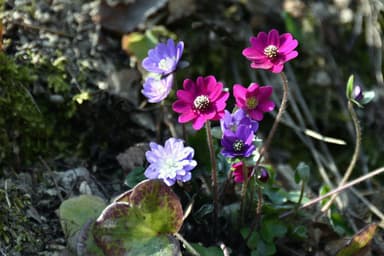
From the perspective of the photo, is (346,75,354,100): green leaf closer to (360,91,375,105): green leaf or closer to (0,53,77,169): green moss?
(360,91,375,105): green leaf

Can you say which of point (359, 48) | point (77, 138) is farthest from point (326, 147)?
point (77, 138)

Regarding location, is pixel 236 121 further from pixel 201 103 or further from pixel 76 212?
pixel 76 212

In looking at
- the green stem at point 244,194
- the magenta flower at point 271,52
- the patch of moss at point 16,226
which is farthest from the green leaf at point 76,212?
the magenta flower at point 271,52

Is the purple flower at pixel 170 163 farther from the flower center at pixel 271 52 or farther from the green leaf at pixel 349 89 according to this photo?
the green leaf at pixel 349 89

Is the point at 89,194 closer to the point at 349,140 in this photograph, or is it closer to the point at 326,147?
the point at 326,147

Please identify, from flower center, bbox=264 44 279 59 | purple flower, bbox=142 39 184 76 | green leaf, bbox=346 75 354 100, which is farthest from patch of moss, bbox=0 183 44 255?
green leaf, bbox=346 75 354 100

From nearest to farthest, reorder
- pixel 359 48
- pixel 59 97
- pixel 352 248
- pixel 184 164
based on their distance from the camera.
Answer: pixel 184 164 → pixel 352 248 → pixel 59 97 → pixel 359 48

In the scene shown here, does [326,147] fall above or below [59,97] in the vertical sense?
below
